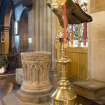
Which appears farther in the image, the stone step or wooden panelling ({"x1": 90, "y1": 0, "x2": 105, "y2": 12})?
wooden panelling ({"x1": 90, "y1": 0, "x2": 105, "y2": 12})

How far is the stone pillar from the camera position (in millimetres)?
2332

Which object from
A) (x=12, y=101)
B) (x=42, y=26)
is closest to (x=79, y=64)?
(x=12, y=101)

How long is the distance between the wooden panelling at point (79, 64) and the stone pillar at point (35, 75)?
306 millimetres

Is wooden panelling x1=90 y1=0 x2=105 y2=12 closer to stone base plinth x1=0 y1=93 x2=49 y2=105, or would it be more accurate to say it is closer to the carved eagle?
the carved eagle

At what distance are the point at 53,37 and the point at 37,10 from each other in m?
0.90

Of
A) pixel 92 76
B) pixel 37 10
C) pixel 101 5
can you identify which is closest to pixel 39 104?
pixel 92 76

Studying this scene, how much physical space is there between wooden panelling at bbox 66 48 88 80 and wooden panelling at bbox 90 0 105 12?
2.45ft

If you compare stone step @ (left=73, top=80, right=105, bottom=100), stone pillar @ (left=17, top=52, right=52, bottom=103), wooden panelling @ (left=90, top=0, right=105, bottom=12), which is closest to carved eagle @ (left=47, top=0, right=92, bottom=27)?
wooden panelling @ (left=90, top=0, right=105, bottom=12)

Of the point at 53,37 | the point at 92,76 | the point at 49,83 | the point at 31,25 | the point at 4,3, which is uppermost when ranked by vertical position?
the point at 4,3

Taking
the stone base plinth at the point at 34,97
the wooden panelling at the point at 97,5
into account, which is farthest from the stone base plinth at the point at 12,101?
the wooden panelling at the point at 97,5

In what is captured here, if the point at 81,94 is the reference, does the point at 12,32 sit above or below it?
above

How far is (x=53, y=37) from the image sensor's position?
346 cm

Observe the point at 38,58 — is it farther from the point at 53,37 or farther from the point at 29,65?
the point at 53,37

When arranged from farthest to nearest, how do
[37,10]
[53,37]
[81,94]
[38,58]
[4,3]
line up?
1. [4,3]
2. [37,10]
3. [53,37]
4. [38,58]
5. [81,94]
